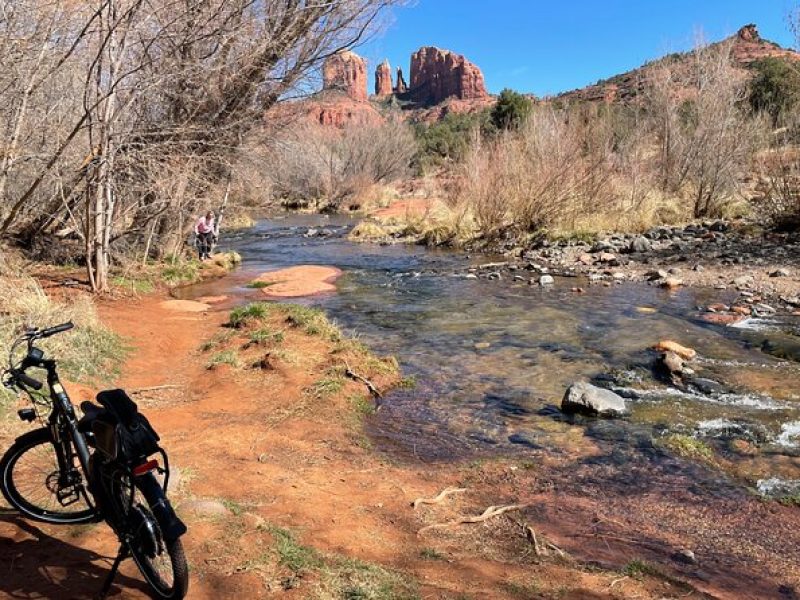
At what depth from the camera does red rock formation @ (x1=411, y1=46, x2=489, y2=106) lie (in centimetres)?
12312

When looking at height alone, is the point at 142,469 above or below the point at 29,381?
below

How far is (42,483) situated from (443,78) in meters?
132

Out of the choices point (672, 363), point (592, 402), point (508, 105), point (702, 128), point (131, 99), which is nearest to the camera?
point (592, 402)

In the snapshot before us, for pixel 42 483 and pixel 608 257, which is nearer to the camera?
pixel 42 483

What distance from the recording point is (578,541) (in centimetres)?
428

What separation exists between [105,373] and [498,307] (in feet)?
24.2

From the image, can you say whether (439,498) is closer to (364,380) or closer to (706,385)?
(364,380)

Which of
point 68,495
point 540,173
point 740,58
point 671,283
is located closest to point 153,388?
point 68,495

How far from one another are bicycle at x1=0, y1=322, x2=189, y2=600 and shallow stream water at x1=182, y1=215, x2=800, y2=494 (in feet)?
9.81

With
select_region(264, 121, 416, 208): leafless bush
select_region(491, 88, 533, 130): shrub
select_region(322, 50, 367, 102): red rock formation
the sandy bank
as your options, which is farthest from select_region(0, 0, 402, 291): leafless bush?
select_region(491, 88, 533, 130): shrub

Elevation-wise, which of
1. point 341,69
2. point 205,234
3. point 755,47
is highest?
point 755,47

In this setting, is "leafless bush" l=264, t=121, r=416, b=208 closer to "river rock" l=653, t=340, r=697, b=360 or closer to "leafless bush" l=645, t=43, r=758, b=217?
"leafless bush" l=645, t=43, r=758, b=217

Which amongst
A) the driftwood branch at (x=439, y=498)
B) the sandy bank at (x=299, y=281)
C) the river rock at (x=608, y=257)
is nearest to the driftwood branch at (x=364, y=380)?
the driftwood branch at (x=439, y=498)

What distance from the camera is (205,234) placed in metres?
17.5
